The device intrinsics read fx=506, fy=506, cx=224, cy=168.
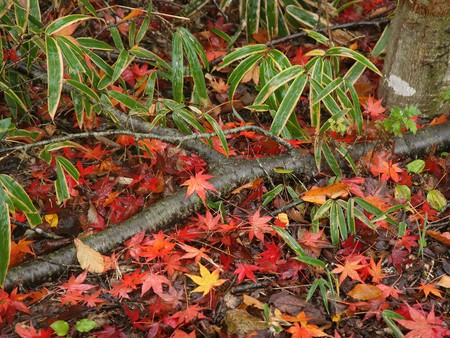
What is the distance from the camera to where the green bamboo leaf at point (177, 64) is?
232 cm

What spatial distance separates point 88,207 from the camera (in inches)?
91.7

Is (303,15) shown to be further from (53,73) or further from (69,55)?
Answer: (53,73)

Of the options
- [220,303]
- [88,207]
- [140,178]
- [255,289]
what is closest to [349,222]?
[255,289]

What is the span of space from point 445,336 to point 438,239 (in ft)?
1.65

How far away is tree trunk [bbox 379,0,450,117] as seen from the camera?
2.41 meters

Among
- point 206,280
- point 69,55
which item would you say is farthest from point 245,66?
point 206,280

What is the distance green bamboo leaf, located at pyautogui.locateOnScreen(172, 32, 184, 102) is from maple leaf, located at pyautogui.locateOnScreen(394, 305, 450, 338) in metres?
1.40

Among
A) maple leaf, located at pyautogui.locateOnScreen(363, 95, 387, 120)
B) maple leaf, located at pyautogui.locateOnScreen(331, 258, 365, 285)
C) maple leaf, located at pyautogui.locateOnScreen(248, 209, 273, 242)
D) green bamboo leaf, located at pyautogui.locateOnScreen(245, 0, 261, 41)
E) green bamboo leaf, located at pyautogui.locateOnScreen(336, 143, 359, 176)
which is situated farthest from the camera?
green bamboo leaf, located at pyautogui.locateOnScreen(245, 0, 261, 41)

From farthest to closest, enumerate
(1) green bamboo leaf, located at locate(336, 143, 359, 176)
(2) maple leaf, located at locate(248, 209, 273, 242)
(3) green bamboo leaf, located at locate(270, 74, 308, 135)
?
(1) green bamboo leaf, located at locate(336, 143, 359, 176) → (3) green bamboo leaf, located at locate(270, 74, 308, 135) → (2) maple leaf, located at locate(248, 209, 273, 242)

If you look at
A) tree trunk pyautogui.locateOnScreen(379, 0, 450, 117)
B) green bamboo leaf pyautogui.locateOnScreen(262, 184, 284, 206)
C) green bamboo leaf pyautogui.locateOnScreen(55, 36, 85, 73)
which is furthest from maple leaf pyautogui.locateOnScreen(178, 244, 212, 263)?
tree trunk pyautogui.locateOnScreen(379, 0, 450, 117)

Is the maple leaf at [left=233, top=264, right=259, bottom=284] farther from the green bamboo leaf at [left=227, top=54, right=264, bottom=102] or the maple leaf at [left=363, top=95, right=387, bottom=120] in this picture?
the maple leaf at [left=363, top=95, right=387, bottom=120]

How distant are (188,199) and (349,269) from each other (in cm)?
73

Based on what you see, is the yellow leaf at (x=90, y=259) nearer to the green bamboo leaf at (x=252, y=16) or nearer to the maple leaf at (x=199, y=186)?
the maple leaf at (x=199, y=186)

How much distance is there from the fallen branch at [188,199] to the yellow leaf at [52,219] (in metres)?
0.21
